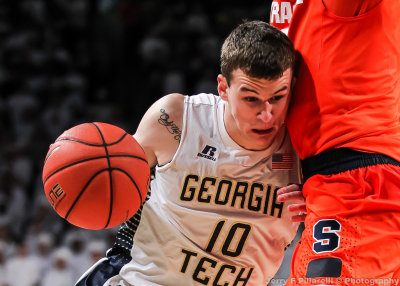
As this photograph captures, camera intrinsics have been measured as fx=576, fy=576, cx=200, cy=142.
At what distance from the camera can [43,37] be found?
424 inches

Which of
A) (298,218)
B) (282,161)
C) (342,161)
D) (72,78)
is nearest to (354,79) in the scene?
(342,161)

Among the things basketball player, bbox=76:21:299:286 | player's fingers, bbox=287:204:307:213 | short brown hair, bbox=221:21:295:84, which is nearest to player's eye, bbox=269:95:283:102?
short brown hair, bbox=221:21:295:84

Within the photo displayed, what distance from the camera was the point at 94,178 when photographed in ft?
9.70

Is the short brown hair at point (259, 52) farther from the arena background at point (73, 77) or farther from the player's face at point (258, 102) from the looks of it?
the arena background at point (73, 77)

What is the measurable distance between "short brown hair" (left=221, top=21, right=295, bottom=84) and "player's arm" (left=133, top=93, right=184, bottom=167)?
1.46ft

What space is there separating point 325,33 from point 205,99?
3.09 ft

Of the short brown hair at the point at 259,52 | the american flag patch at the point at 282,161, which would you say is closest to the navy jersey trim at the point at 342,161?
the american flag patch at the point at 282,161

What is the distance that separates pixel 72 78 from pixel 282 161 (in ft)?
24.1

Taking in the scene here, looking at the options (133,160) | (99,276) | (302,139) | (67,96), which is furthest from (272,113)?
(67,96)

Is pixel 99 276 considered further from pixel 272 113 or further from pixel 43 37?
pixel 43 37

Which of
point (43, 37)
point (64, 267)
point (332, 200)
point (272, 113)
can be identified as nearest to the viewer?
point (332, 200)

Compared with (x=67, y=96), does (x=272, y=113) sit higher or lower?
higher

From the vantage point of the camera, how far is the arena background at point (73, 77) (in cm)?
903

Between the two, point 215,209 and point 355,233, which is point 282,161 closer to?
point 215,209
